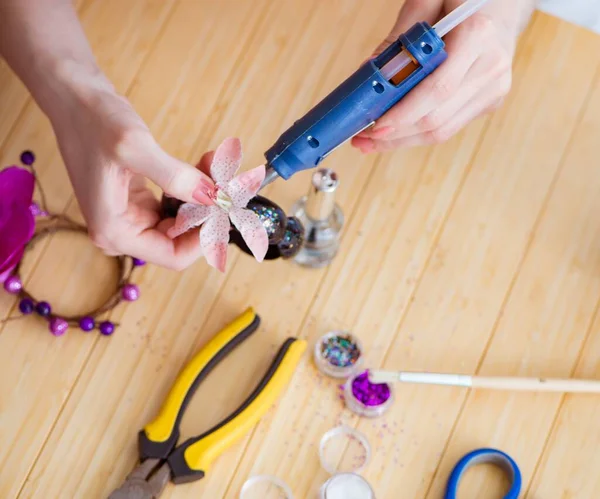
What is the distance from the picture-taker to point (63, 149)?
73cm

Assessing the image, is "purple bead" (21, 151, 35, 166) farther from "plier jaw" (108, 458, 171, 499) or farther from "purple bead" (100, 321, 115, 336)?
"plier jaw" (108, 458, 171, 499)

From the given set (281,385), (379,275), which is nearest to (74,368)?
(281,385)

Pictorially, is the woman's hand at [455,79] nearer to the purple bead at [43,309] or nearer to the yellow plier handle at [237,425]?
the yellow plier handle at [237,425]

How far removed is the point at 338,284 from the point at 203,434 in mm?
218

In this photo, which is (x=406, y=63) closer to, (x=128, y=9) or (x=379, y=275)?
(x=379, y=275)

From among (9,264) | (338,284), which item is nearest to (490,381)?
(338,284)

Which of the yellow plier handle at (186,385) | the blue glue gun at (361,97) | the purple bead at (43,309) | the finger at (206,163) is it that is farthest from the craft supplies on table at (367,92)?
the purple bead at (43,309)

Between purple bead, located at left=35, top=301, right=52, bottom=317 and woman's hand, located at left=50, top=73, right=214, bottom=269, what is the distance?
13 centimetres

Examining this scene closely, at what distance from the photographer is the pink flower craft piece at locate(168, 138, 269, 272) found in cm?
66

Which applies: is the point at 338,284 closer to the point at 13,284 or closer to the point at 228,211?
the point at 228,211

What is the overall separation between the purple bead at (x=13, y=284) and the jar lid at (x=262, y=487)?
322 mm

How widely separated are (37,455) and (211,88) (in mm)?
457

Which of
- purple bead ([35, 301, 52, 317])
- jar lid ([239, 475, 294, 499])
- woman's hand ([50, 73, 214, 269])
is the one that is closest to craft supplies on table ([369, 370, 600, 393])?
jar lid ([239, 475, 294, 499])

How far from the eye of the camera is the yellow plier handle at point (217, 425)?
0.79 metres
